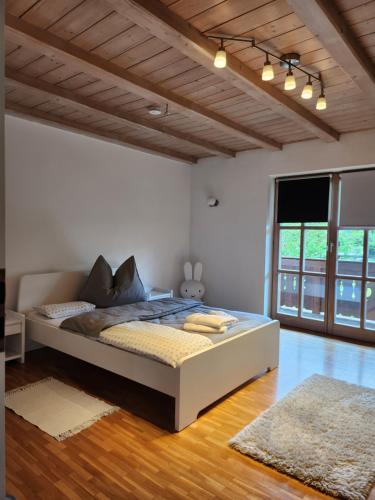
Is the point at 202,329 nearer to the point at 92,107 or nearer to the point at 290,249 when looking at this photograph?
the point at 92,107

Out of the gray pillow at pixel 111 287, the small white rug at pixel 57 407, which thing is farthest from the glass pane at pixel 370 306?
the small white rug at pixel 57 407

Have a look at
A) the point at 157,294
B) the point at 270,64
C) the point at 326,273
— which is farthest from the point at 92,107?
the point at 326,273

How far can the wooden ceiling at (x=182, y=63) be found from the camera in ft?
6.29

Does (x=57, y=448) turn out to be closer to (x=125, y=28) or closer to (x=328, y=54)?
(x=125, y=28)

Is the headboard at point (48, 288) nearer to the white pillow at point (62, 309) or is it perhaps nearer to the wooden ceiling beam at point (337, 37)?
the white pillow at point (62, 309)

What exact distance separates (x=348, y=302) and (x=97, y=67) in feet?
12.7

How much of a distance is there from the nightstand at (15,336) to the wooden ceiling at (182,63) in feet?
6.61

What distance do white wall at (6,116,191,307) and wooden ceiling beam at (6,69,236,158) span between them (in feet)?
2.47

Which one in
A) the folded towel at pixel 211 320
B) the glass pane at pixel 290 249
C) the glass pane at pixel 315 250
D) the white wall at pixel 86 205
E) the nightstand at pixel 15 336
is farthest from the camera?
the glass pane at pixel 290 249

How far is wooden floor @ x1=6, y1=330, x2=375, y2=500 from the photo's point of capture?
1805mm

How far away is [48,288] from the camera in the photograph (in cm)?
382

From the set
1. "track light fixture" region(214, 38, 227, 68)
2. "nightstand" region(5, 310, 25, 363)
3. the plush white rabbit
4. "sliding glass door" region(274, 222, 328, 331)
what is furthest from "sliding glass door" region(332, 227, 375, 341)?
"nightstand" region(5, 310, 25, 363)

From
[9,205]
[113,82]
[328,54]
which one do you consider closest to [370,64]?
[328,54]

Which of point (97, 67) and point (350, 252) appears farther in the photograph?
point (350, 252)
